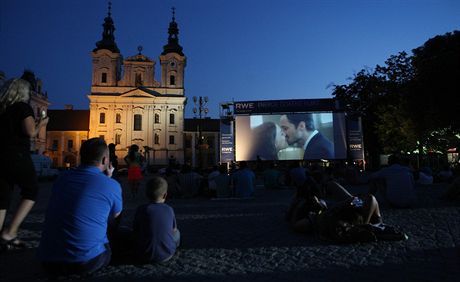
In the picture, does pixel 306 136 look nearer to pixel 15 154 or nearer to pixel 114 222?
pixel 15 154

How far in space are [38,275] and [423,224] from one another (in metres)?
5.29

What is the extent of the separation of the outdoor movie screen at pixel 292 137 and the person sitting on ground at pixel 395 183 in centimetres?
1894

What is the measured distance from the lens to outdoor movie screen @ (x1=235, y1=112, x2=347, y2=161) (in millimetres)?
26516

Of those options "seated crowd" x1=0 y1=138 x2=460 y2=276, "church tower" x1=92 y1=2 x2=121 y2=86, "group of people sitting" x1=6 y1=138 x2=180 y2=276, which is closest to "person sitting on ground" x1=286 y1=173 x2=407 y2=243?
"seated crowd" x1=0 y1=138 x2=460 y2=276

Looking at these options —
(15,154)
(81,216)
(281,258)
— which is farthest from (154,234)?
(15,154)

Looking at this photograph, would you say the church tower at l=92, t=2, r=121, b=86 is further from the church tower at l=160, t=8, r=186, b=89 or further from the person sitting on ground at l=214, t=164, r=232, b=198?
the person sitting on ground at l=214, t=164, r=232, b=198

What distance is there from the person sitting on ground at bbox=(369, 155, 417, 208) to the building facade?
165 feet

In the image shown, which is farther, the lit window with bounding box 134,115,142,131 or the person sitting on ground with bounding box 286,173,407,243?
the lit window with bounding box 134,115,142,131

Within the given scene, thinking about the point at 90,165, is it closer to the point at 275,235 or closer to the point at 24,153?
the point at 24,153

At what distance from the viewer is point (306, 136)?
26750mm

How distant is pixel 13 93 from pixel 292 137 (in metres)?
23.8

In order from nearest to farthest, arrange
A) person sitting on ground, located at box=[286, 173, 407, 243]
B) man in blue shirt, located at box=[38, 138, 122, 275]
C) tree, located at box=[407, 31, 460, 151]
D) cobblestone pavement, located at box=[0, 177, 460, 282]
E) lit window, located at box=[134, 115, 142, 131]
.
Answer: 1. man in blue shirt, located at box=[38, 138, 122, 275]
2. cobblestone pavement, located at box=[0, 177, 460, 282]
3. person sitting on ground, located at box=[286, 173, 407, 243]
4. tree, located at box=[407, 31, 460, 151]
5. lit window, located at box=[134, 115, 142, 131]

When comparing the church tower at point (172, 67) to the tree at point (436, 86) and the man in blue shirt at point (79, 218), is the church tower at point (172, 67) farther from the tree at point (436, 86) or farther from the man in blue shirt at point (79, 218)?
the man in blue shirt at point (79, 218)

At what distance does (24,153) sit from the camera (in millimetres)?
4027
